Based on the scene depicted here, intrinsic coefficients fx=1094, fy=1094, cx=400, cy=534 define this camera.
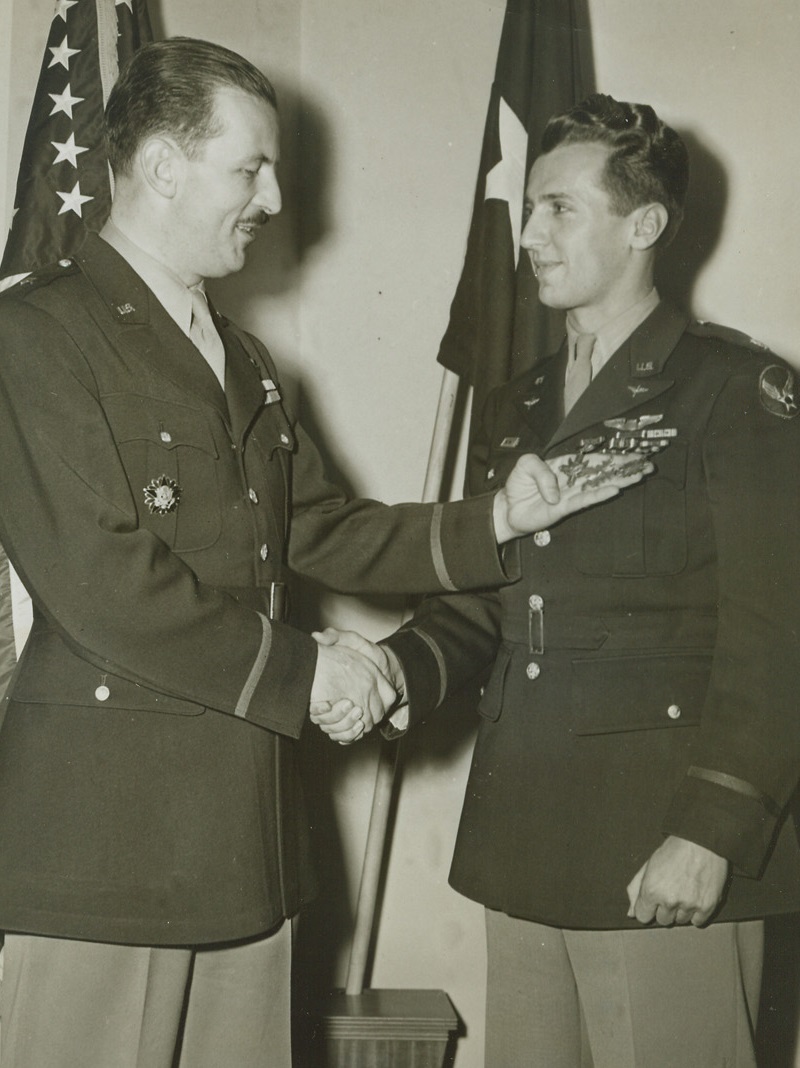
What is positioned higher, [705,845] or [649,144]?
[649,144]

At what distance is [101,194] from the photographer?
2402 mm

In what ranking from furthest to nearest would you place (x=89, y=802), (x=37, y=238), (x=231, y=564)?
(x=37, y=238) < (x=231, y=564) < (x=89, y=802)

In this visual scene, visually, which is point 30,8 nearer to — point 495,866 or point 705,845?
point 495,866

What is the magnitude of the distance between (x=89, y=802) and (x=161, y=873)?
0.48 feet

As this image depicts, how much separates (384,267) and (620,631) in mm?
1517

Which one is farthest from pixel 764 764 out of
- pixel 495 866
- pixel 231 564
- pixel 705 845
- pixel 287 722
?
pixel 231 564

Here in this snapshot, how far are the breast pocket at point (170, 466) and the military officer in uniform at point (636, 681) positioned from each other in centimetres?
41

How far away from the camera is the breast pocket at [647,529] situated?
1.76 meters

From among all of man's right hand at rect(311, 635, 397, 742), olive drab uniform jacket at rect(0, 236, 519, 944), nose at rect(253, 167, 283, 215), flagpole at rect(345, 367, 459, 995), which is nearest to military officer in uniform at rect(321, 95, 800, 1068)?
man's right hand at rect(311, 635, 397, 742)

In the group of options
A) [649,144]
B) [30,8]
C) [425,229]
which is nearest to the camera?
[649,144]

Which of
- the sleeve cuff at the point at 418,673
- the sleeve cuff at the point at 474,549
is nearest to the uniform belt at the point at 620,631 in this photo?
the sleeve cuff at the point at 474,549

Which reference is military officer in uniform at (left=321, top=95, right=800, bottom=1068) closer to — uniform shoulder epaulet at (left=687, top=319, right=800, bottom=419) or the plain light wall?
uniform shoulder epaulet at (left=687, top=319, right=800, bottom=419)

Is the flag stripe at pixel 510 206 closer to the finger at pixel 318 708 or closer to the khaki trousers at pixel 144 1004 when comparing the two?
the finger at pixel 318 708

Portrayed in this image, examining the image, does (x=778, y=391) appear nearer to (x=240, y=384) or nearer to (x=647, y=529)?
(x=647, y=529)
